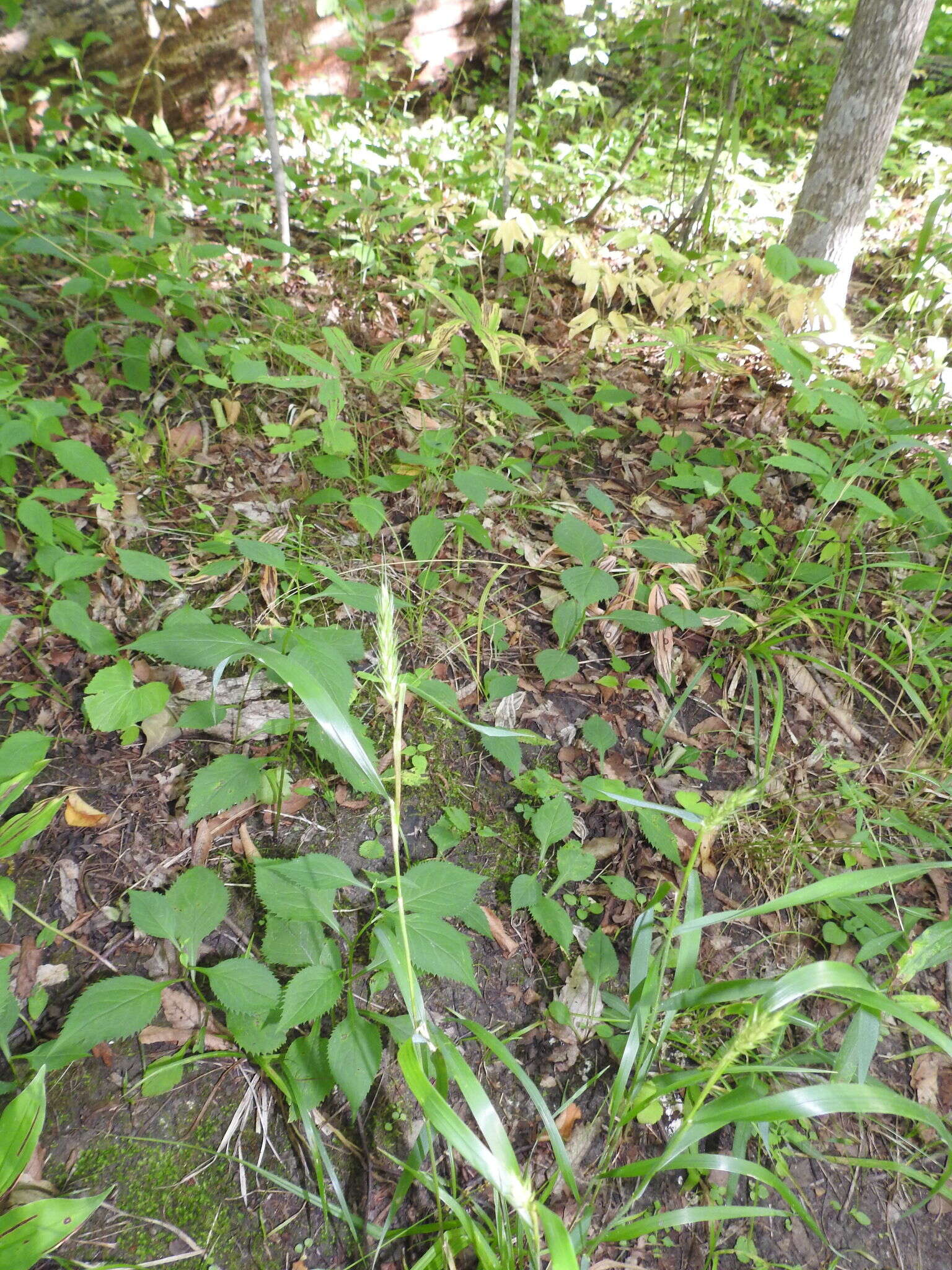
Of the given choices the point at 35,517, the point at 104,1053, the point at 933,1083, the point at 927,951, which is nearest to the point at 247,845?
the point at 104,1053

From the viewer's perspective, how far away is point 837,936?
1.75m

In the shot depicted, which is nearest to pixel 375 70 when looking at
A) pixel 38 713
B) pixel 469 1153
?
pixel 38 713

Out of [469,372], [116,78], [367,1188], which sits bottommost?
[367,1188]

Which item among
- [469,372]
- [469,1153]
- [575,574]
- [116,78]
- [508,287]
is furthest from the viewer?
[116,78]

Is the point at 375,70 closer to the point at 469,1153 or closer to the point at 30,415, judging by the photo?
the point at 30,415

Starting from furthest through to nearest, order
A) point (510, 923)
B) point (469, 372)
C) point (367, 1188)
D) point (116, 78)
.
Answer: point (116, 78)
point (469, 372)
point (510, 923)
point (367, 1188)

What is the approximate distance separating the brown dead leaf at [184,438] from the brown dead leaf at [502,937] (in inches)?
72.5

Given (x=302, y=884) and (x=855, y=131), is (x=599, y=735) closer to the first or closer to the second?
(x=302, y=884)

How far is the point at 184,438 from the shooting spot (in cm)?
251

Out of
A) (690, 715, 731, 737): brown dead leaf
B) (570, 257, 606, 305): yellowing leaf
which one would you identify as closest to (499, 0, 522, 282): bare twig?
(570, 257, 606, 305): yellowing leaf

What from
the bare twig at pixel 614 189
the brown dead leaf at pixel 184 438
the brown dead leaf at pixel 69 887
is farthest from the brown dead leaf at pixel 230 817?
the bare twig at pixel 614 189

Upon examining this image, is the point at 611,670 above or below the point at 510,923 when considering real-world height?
above

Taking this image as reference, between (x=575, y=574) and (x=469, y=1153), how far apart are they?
1.42 metres

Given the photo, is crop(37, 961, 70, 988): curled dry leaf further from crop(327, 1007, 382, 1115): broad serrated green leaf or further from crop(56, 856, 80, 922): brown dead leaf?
crop(327, 1007, 382, 1115): broad serrated green leaf
